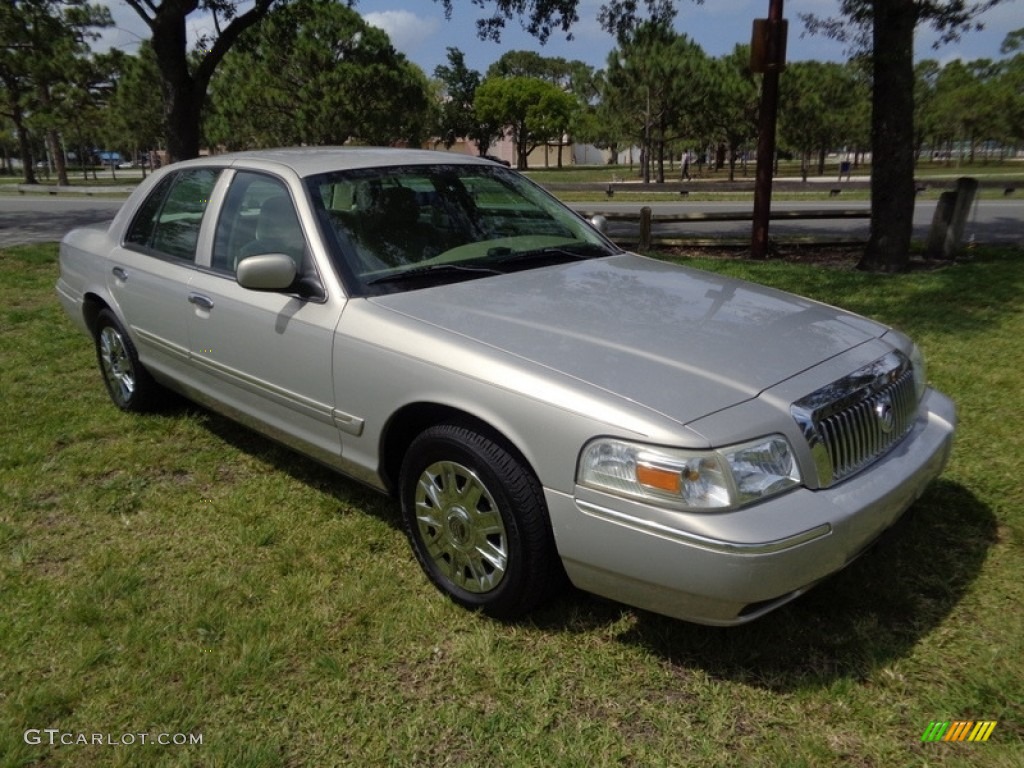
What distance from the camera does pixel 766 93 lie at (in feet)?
33.6

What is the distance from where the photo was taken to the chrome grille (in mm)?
2502

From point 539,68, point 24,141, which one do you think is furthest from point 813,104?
point 539,68

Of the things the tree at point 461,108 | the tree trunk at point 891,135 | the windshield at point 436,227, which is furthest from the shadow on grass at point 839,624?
the tree at point 461,108

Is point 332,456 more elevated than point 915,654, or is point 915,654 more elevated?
point 332,456

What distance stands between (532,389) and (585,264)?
4.55ft

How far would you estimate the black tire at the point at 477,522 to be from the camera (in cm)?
262

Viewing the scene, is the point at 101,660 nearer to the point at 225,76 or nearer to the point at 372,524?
the point at 372,524

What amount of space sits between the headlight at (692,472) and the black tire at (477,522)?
0.31 metres

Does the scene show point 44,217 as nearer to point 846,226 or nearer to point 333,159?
point 846,226

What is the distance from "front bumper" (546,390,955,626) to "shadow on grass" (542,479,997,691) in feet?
1.16

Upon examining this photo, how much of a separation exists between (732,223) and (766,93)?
7723 millimetres

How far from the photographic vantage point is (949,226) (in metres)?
9.77

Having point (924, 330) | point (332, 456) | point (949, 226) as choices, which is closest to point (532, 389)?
point (332, 456)

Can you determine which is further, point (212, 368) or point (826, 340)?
point (212, 368)
